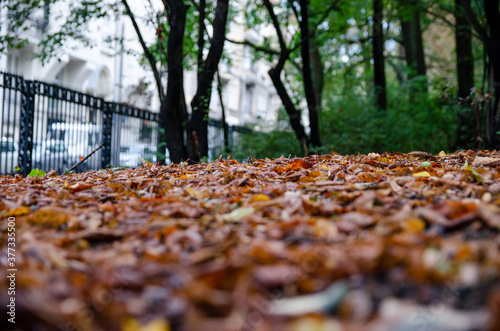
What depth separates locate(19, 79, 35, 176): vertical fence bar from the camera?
8758mm

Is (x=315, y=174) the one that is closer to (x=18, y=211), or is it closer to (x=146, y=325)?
(x=18, y=211)

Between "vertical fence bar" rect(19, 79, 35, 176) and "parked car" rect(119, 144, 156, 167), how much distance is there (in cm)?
287

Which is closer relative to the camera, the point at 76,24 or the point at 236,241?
the point at 236,241

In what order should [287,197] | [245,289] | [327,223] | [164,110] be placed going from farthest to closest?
1. [164,110]
2. [287,197]
3. [327,223]
4. [245,289]

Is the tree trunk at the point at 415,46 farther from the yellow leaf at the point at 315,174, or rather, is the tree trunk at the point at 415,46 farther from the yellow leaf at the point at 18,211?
the yellow leaf at the point at 18,211

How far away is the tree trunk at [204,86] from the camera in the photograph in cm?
931

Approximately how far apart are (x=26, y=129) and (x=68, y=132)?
1.35 m

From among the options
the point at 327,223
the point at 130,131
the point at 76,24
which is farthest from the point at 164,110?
the point at 327,223

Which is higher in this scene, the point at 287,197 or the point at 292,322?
the point at 287,197

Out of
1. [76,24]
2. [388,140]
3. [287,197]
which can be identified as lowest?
[287,197]

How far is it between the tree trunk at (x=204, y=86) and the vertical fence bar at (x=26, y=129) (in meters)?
2.66

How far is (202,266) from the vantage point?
5.75ft

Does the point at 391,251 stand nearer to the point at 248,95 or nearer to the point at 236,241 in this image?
the point at 236,241

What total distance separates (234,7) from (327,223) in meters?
15.9
